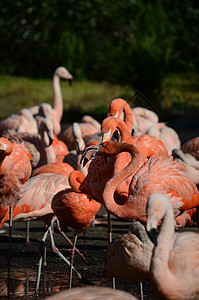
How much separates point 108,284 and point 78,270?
0.47 meters

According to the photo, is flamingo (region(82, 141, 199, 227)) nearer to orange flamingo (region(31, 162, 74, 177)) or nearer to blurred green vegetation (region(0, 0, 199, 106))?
orange flamingo (region(31, 162, 74, 177))

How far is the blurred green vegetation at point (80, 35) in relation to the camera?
56.0ft

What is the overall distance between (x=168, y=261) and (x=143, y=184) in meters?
1.30

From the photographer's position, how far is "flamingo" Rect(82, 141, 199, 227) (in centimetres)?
426

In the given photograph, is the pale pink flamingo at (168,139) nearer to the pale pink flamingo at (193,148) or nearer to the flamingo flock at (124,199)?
the pale pink flamingo at (193,148)

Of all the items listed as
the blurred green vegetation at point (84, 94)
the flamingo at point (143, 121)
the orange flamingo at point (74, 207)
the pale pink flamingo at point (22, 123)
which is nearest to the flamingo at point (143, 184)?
the orange flamingo at point (74, 207)

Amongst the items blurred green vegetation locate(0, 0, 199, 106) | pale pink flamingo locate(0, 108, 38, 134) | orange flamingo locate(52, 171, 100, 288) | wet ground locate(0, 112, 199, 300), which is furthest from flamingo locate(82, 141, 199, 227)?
blurred green vegetation locate(0, 0, 199, 106)

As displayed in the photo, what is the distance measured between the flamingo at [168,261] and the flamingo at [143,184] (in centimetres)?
110

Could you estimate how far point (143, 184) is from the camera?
14.3 ft

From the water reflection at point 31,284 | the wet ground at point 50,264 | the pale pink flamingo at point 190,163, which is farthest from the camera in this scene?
the pale pink flamingo at point 190,163

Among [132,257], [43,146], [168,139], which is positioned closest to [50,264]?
[132,257]

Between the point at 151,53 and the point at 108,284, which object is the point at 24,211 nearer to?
the point at 108,284

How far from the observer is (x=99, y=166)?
486 cm

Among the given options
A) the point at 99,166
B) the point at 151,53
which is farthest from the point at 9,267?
the point at 151,53
